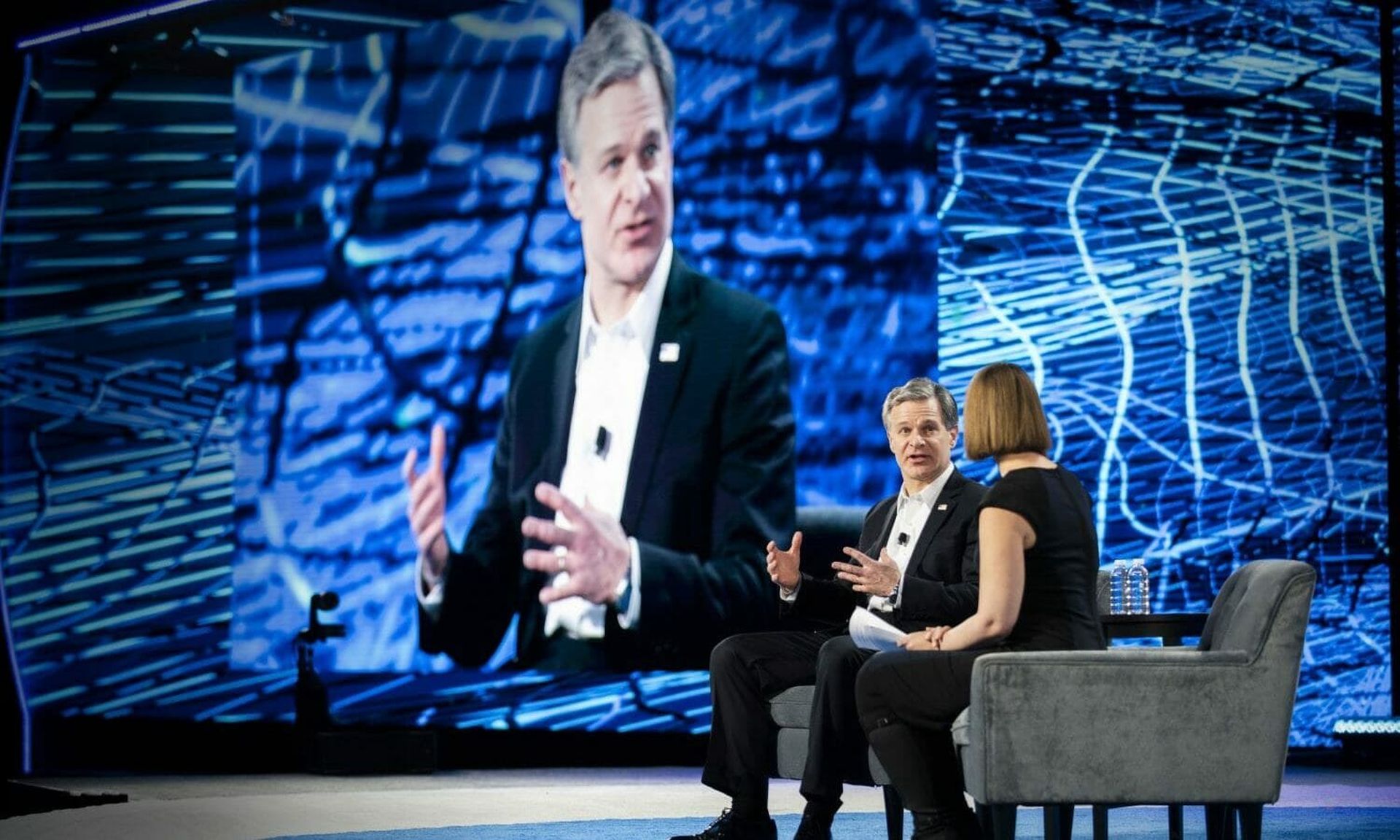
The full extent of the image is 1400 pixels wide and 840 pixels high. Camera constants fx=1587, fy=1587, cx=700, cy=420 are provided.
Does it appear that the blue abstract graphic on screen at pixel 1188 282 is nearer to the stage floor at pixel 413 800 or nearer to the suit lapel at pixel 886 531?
the stage floor at pixel 413 800

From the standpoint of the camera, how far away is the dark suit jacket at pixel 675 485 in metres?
5.76

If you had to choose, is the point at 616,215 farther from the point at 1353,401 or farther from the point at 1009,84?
the point at 1353,401

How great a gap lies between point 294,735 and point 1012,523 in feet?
13.1

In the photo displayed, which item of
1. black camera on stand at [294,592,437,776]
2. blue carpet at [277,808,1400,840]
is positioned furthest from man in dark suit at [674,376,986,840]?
black camera on stand at [294,592,437,776]

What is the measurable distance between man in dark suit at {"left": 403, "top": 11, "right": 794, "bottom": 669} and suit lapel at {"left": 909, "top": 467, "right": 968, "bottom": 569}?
2261mm

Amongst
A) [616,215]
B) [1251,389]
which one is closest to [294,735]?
[616,215]

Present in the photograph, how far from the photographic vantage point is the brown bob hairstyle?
2.89 m

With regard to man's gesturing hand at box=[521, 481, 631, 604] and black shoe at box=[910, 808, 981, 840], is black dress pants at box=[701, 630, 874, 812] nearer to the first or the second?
black shoe at box=[910, 808, 981, 840]

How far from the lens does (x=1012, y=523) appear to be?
280 cm

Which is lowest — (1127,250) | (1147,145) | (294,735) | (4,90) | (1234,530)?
(294,735)

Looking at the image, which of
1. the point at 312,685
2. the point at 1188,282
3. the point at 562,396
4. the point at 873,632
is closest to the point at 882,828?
the point at 873,632

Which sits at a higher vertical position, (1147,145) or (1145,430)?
(1147,145)

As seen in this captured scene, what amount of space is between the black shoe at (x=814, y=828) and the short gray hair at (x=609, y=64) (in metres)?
3.33

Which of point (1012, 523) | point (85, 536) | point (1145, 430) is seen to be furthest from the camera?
point (85, 536)
